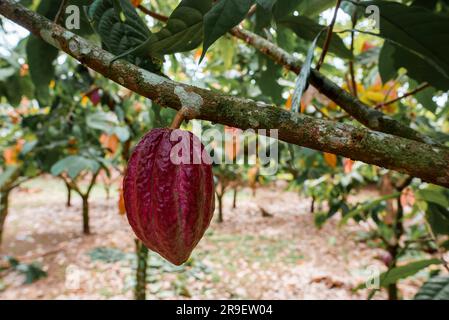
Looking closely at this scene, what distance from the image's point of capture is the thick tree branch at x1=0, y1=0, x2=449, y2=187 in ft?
1.50

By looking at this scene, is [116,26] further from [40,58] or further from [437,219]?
[437,219]

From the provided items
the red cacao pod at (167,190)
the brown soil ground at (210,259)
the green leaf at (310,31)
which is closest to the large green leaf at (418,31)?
the green leaf at (310,31)

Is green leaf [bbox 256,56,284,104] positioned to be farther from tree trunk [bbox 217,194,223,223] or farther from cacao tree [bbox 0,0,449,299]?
tree trunk [bbox 217,194,223,223]

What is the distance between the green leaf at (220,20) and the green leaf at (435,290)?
3.69ft

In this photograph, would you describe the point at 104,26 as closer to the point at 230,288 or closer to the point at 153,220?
the point at 153,220

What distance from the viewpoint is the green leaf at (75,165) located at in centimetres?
189

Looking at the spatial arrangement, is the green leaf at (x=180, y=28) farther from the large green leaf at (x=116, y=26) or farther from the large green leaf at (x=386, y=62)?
the large green leaf at (x=386, y=62)

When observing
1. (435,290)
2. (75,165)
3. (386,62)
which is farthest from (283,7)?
(75,165)

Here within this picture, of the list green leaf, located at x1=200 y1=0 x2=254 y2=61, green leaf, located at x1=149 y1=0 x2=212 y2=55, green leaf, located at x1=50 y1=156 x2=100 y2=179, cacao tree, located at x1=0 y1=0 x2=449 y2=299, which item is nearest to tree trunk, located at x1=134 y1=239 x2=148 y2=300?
green leaf, located at x1=50 y1=156 x2=100 y2=179

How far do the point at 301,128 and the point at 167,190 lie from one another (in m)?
0.19

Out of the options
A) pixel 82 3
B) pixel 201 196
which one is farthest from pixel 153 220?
pixel 82 3

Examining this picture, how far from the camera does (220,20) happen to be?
21.0 inches
